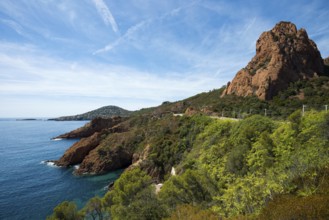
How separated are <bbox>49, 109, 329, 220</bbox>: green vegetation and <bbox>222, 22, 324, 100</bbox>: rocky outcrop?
28.1m

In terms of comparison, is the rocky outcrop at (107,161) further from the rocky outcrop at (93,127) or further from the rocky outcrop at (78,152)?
the rocky outcrop at (93,127)

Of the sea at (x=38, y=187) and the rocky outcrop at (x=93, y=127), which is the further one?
the rocky outcrop at (x=93, y=127)

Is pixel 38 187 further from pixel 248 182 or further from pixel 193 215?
pixel 248 182

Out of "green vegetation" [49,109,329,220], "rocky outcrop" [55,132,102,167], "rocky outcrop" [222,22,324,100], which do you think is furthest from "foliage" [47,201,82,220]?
"rocky outcrop" [222,22,324,100]

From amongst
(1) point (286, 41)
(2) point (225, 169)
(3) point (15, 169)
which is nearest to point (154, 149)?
(2) point (225, 169)

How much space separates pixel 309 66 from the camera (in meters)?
57.5

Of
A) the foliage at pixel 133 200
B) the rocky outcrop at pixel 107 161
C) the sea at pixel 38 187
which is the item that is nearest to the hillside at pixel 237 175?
the foliage at pixel 133 200

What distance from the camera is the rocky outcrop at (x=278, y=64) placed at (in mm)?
53469

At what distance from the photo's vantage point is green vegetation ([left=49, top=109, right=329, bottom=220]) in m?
10.9

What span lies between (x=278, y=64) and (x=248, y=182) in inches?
1944

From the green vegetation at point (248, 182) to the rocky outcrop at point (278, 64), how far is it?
28.1 metres

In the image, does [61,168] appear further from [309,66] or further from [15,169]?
[309,66]

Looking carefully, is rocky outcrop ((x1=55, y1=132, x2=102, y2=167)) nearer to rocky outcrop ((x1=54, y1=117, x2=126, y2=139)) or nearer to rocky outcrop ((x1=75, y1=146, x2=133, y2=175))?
rocky outcrop ((x1=75, y1=146, x2=133, y2=175))

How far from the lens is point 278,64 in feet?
179
